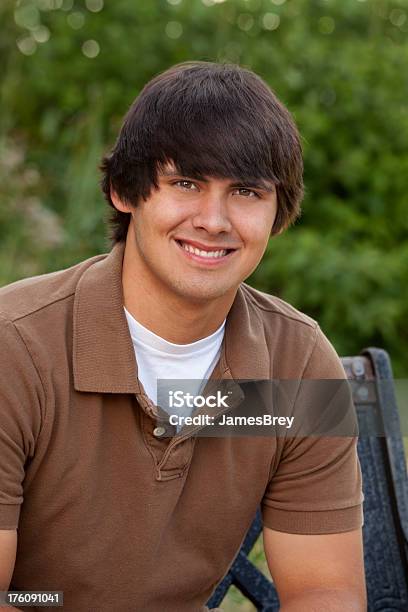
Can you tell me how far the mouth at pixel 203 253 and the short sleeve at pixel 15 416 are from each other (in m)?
0.42

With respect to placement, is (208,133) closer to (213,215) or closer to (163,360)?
(213,215)

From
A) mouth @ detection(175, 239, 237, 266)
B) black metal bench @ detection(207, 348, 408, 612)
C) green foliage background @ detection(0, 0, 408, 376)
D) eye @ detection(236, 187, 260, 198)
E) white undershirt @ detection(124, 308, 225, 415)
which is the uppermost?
green foliage background @ detection(0, 0, 408, 376)

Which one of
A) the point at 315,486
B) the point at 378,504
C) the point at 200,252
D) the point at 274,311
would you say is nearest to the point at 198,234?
the point at 200,252

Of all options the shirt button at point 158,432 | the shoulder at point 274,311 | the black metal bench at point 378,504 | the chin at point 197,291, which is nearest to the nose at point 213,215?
the chin at point 197,291

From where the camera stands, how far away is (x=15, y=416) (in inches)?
84.5

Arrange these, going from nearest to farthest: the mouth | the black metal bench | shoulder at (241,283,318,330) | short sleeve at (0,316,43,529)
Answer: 1. short sleeve at (0,316,43,529)
2. the mouth
3. shoulder at (241,283,318,330)
4. the black metal bench

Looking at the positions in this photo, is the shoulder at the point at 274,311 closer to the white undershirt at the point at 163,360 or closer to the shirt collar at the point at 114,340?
the shirt collar at the point at 114,340

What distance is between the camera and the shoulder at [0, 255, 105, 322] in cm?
225

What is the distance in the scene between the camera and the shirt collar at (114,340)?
7.41ft

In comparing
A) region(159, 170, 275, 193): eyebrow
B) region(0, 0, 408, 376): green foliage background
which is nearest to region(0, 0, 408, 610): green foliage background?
region(0, 0, 408, 376): green foliage background

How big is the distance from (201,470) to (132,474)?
0.58 ft

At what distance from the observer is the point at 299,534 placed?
2.50 meters

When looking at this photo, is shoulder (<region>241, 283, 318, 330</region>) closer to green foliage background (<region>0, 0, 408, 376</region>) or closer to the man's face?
the man's face

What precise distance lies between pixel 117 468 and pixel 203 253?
0.50 m
